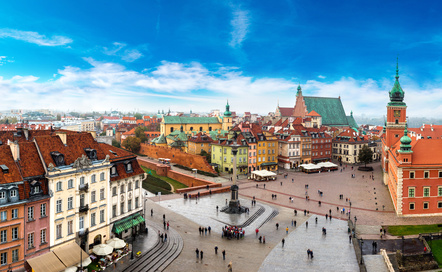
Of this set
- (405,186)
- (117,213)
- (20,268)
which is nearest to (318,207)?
(405,186)

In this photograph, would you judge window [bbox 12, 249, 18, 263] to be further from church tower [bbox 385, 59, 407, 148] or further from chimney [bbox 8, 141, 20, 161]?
church tower [bbox 385, 59, 407, 148]

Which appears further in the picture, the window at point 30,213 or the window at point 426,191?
the window at point 426,191

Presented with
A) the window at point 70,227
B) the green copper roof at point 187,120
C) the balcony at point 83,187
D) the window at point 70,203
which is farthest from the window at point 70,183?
the green copper roof at point 187,120

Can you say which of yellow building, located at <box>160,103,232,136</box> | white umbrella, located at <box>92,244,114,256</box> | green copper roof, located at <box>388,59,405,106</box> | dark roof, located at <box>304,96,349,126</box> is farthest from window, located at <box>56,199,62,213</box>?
dark roof, located at <box>304,96,349,126</box>

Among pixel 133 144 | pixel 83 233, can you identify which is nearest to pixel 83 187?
pixel 83 233

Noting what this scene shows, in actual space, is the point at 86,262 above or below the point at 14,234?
below

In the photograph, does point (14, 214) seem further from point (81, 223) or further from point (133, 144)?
point (133, 144)

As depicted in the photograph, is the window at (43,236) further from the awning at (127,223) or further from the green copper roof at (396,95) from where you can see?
the green copper roof at (396,95)
